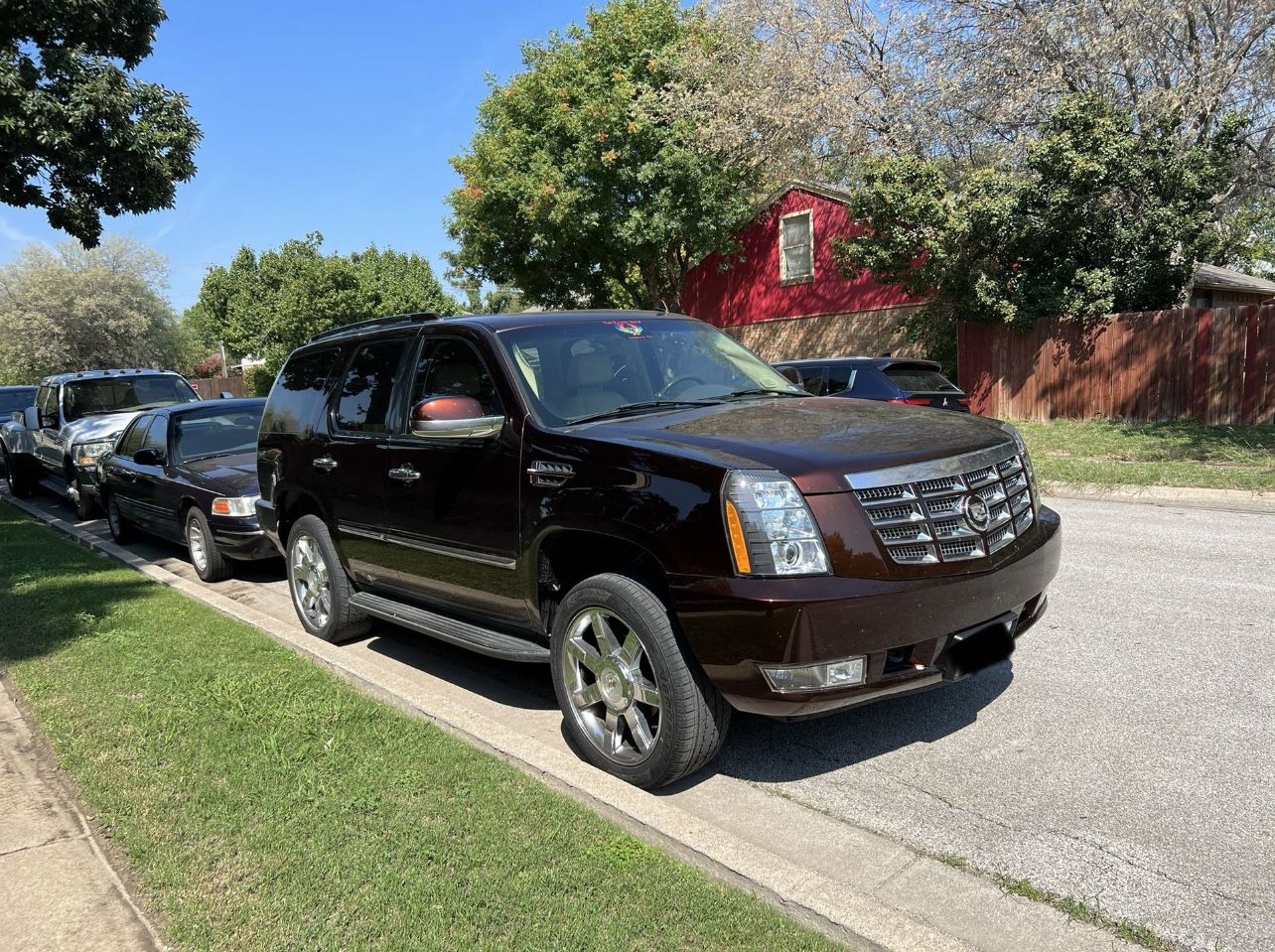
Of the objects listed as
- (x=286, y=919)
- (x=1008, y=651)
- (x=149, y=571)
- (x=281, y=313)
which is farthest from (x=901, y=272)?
(x=281, y=313)

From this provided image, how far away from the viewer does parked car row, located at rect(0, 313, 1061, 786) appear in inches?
128

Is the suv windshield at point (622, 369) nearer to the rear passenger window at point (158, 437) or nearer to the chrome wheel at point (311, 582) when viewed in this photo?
the chrome wheel at point (311, 582)

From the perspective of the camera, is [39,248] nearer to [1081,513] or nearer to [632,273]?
[632,273]

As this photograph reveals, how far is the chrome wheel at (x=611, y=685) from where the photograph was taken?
3.66 m

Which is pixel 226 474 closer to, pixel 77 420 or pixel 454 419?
pixel 454 419

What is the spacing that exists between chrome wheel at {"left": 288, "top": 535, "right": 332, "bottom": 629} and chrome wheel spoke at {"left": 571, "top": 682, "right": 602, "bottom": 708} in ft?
8.25

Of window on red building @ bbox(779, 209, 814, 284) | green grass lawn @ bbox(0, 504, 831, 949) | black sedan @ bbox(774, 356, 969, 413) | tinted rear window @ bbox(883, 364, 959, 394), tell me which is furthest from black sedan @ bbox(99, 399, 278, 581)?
window on red building @ bbox(779, 209, 814, 284)

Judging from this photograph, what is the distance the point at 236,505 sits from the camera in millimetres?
7906

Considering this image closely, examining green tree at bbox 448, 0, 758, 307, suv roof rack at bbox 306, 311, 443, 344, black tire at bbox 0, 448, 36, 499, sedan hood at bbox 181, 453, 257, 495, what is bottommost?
black tire at bbox 0, 448, 36, 499

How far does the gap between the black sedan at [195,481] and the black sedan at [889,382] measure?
6298 millimetres

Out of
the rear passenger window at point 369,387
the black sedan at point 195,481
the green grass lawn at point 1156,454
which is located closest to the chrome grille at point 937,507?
the rear passenger window at point 369,387

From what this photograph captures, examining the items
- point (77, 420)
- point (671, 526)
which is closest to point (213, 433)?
point (77, 420)

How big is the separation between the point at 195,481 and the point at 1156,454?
477 inches

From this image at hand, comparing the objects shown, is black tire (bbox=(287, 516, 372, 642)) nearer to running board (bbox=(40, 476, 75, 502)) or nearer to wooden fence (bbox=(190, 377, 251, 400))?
running board (bbox=(40, 476, 75, 502))
